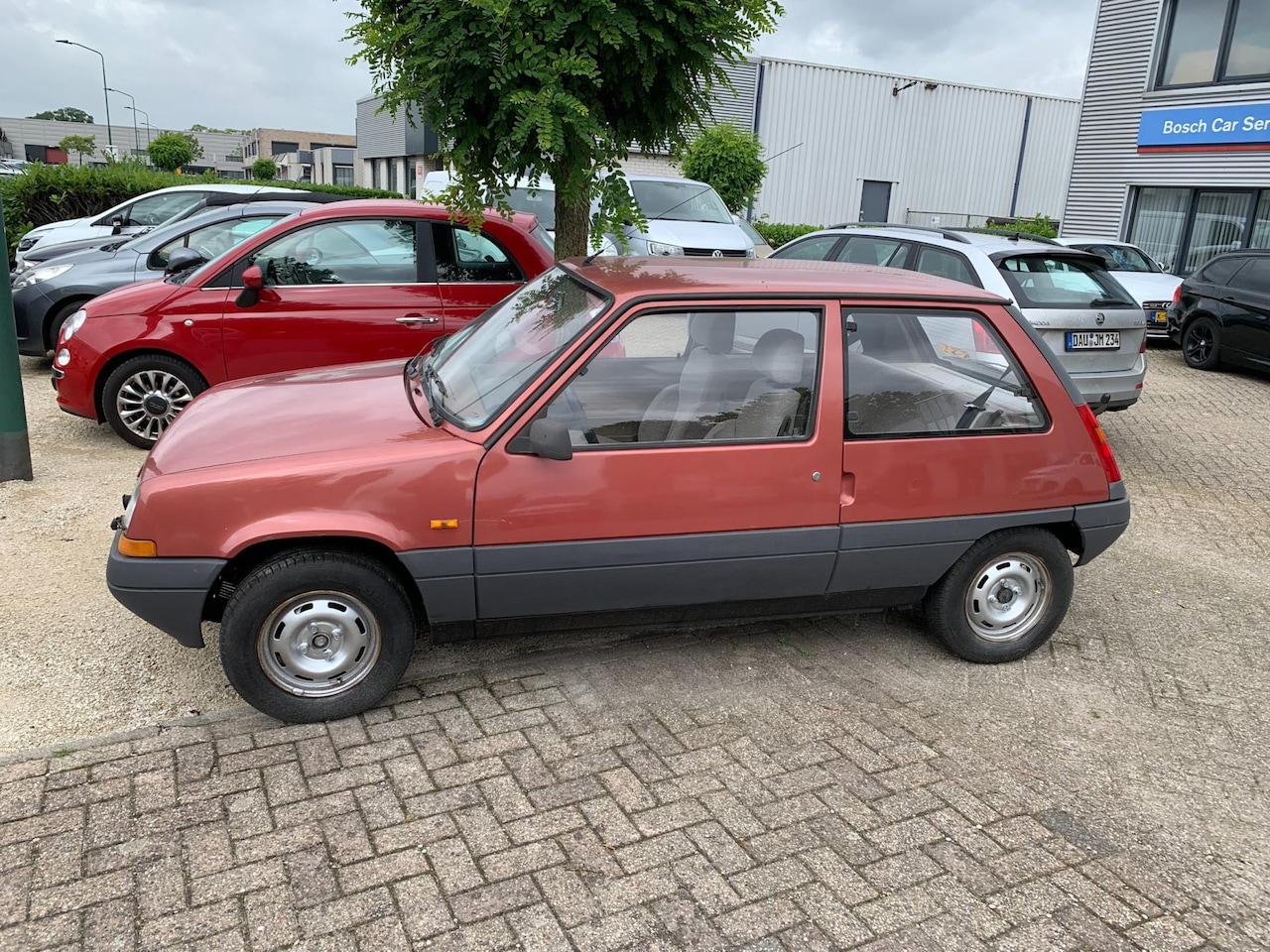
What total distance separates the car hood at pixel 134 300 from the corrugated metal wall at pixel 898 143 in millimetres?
26339

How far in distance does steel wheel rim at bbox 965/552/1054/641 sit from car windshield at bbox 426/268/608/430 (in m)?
2.12

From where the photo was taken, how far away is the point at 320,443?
363cm

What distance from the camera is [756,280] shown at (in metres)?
4.08

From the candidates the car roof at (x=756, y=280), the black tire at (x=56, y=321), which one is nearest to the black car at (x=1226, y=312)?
the car roof at (x=756, y=280)

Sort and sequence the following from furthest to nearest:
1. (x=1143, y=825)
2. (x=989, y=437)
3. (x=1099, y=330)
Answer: (x=1099, y=330) → (x=989, y=437) → (x=1143, y=825)

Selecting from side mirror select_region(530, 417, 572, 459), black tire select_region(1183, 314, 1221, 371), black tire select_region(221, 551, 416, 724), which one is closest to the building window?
black tire select_region(1183, 314, 1221, 371)

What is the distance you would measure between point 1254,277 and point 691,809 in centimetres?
1205

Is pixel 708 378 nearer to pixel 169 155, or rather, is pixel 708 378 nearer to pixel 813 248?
pixel 813 248

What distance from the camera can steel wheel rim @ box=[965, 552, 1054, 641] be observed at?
4.38 m

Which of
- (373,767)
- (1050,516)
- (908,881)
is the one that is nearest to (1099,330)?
(1050,516)

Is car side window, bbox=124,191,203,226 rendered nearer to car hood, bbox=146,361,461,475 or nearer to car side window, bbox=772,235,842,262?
car side window, bbox=772,235,842,262

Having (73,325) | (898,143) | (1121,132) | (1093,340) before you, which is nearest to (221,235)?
(73,325)

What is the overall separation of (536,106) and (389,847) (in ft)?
13.1

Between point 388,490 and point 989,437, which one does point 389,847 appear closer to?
point 388,490
